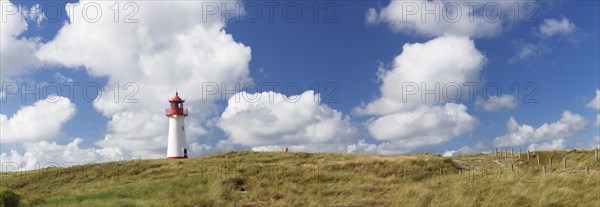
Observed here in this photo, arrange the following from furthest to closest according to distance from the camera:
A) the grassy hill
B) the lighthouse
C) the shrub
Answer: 1. the lighthouse
2. the shrub
3. the grassy hill

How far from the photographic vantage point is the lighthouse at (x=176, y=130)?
49953mm

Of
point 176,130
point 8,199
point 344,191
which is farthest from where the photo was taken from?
point 176,130

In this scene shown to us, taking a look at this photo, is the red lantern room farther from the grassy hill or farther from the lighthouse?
the grassy hill

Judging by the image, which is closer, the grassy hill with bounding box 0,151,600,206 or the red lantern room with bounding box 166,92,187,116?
the grassy hill with bounding box 0,151,600,206

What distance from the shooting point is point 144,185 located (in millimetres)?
21828

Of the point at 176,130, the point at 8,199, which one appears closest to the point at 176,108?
the point at 176,130

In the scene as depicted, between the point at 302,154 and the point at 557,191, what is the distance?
28132 mm

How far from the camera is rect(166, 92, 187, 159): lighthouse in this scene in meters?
50.0

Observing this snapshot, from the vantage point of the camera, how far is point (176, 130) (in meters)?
50.8

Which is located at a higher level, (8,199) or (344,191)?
(344,191)

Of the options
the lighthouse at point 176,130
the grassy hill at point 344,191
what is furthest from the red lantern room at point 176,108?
the grassy hill at point 344,191

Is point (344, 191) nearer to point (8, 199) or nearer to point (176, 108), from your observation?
point (8, 199)

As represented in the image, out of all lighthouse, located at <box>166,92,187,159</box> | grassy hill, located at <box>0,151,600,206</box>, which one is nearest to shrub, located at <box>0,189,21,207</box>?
grassy hill, located at <box>0,151,600,206</box>

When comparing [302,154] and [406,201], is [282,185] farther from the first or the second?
[302,154]
